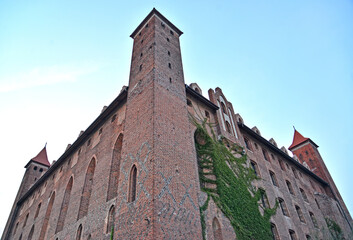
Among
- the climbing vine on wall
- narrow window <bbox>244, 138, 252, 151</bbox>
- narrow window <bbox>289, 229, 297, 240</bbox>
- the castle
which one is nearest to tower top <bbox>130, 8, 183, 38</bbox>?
the castle

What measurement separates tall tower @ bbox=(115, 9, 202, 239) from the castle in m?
0.04

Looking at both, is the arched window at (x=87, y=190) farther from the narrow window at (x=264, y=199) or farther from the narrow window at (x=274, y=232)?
the narrow window at (x=274, y=232)

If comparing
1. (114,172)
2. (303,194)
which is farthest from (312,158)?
(114,172)

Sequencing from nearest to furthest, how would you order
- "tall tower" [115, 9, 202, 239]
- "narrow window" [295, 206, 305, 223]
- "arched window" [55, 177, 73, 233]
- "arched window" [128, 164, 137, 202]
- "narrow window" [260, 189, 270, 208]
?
"tall tower" [115, 9, 202, 239] < "arched window" [128, 164, 137, 202] < "narrow window" [260, 189, 270, 208] < "arched window" [55, 177, 73, 233] < "narrow window" [295, 206, 305, 223]

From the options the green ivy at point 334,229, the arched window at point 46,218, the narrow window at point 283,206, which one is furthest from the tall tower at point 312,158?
the arched window at point 46,218

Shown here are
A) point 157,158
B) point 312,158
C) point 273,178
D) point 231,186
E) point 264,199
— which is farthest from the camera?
point 312,158

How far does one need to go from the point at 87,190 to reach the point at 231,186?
28.1 ft

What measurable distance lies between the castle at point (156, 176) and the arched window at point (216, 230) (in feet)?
0.12

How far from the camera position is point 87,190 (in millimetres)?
15141

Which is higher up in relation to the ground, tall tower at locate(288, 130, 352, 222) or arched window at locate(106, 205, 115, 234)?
tall tower at locate(288, 130, 352, 222)

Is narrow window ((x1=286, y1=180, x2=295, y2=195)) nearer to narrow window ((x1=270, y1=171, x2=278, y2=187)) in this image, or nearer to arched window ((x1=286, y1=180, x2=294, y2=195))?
arched window ((x1=286, y1=180, x2=294, y2=195))

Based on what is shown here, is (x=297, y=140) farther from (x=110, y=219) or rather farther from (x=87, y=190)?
(x=110, y=219)

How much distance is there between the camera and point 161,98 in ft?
39.0

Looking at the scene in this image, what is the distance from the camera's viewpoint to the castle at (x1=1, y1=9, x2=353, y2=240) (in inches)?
363
